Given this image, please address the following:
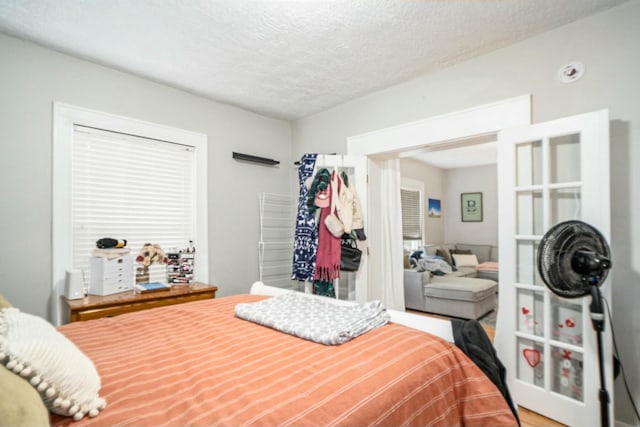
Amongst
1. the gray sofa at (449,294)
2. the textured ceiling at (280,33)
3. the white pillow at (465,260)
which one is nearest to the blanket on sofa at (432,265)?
the gray sofa at (449,294)

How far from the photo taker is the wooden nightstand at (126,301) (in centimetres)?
208

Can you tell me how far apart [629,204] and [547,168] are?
48cm

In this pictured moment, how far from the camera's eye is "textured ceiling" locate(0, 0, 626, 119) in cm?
185

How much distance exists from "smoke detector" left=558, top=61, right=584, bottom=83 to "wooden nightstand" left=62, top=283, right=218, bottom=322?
316 cm

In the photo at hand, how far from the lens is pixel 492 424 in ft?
3.95

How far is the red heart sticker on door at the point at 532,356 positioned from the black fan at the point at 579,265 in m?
0.47

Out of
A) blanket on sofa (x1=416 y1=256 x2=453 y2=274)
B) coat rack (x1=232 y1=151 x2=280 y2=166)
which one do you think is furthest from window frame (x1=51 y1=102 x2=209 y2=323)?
blanket on sofa (x1=416 y1=256 x2=453 y2=274)

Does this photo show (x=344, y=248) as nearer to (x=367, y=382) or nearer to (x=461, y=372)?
(x=461, y=372)

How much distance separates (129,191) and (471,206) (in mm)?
6907

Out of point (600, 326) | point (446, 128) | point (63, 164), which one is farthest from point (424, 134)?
point (63, 164)

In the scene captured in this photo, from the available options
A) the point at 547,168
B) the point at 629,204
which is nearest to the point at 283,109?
the point at 547,168

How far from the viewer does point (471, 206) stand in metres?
7.21

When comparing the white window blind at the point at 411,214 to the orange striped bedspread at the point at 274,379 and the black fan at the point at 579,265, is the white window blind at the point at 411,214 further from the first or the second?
the orange striped bedspread at the point at 274,379

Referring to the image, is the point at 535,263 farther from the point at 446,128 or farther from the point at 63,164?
the point at 63,164
